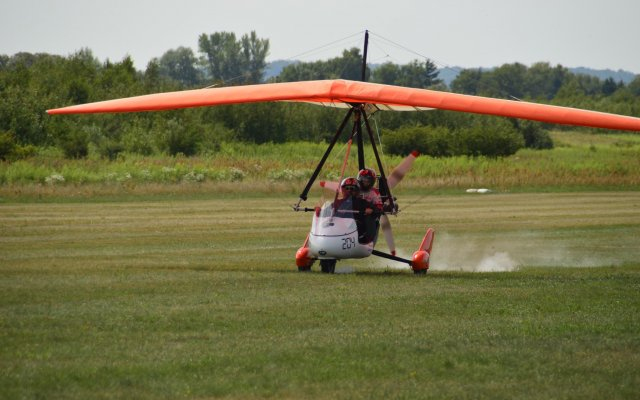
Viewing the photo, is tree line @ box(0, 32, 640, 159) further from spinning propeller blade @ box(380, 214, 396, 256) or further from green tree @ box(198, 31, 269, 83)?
green tree @ box(198, 31, 269, 83)

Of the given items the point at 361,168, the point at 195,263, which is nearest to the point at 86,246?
the point at 195,263

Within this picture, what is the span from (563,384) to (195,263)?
9.09m

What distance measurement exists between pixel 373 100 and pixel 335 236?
6.46 feet

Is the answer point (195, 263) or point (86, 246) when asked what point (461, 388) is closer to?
point (195, 263)

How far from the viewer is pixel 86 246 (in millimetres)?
19297

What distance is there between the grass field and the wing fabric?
2199mm

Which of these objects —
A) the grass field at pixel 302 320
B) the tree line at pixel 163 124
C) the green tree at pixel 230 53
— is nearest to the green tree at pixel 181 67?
the green tree at pixel 230 53

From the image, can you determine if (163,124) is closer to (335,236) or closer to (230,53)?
(335,236)

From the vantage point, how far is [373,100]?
15648mm

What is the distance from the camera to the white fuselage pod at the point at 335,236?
1540 cm

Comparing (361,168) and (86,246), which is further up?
(361,168)

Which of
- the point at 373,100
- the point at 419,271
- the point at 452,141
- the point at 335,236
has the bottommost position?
the point at 452,141

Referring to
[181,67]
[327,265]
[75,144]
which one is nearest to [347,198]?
[327,265]

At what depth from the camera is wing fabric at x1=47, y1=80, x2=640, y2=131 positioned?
1504cm
